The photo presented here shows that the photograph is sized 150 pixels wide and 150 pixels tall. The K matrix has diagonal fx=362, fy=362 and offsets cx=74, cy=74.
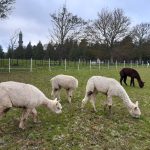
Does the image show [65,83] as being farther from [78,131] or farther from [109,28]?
[109,28]

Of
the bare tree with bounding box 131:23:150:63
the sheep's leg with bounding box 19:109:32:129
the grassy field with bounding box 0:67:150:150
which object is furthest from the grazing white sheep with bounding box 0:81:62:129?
the bare tree with bounding box 131:23:150:63

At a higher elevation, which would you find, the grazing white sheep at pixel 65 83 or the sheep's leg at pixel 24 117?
the grazing white sheep at pixel 65 83

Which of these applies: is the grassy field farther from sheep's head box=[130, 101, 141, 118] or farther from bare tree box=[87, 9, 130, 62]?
bare tree box=[87, 9, 130, 62]

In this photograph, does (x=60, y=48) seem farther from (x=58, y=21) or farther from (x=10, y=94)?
(x=10, y=94)

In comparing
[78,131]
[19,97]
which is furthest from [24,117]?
[78,131]

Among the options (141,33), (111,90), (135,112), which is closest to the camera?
(135,112)

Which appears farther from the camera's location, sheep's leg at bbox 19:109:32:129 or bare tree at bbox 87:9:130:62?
bare tree at bbox 87:9:130:62

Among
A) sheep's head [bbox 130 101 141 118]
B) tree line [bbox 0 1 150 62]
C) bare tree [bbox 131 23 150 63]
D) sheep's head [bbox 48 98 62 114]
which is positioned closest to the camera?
sheep's head [bbox 48 98 62 114]

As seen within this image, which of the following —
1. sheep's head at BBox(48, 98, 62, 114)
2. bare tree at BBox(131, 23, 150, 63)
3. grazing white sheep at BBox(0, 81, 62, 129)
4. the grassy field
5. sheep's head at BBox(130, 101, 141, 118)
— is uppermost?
bare tree at BBox(131, 23, 150, 63)

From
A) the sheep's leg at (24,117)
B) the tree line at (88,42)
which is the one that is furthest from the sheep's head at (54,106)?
the tree line at (88,42)

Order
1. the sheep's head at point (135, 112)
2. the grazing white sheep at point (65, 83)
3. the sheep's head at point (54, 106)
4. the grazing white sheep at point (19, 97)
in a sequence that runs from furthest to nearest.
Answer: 1. the grazing white sheep at point (65, 83)
2. the sheep's head at point (135, 112)
3. the sheep's head at point (54, 106)
4. the grazing white sheep at point (19, 97)

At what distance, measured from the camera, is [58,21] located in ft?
186

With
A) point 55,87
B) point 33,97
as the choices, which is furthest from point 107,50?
point 33,97

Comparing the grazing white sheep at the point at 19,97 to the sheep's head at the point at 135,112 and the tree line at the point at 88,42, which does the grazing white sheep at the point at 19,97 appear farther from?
the tree line at the point at 88,42
